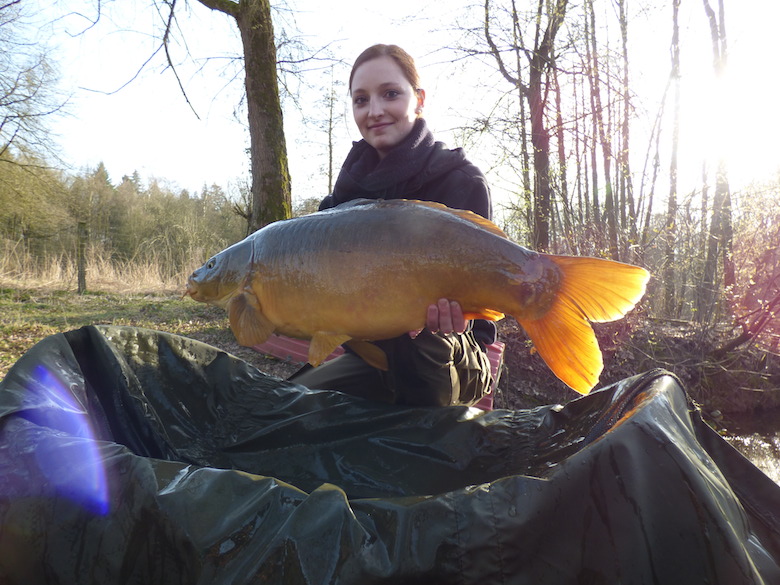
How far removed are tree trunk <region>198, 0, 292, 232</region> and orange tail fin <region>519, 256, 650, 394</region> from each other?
3.15 metres

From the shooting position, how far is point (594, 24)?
486 cm

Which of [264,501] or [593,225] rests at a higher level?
[593,225]

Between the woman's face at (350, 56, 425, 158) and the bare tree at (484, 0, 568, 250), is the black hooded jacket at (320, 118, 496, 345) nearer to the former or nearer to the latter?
the woman's face at (350, 56, 425, 158)

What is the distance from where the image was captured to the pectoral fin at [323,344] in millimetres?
1245

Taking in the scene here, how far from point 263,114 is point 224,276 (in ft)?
10.3

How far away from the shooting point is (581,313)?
3.72ft

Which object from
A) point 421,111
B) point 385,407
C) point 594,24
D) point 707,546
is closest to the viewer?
point 707,546

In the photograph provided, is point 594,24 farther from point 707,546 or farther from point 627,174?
point 707,546

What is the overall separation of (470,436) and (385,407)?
0.29 meters

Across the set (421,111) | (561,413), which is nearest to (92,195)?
(421,111)

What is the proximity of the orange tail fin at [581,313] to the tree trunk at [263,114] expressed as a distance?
3153 millimetres

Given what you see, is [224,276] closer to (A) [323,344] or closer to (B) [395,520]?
(A) [323,344]

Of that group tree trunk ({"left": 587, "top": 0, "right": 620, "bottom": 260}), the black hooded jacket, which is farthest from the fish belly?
tree trunk ({"left": 587, "top": 0, "right": 620, "bottom": 260})

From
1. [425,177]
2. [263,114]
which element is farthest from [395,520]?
[263,114]
